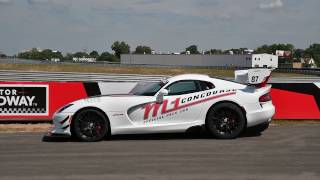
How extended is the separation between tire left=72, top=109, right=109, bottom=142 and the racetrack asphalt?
0.75 feet

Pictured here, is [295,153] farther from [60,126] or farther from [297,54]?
[297,54]

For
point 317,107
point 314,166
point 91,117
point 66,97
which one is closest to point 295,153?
point 314,166

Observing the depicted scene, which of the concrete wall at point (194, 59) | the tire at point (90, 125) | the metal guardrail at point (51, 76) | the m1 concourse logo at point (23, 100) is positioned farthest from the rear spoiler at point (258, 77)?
the concrete wall at point (194, 59)

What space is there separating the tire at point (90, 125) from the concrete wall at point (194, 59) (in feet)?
261

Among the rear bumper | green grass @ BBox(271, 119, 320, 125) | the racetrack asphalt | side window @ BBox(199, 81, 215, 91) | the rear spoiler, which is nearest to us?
the racetrack asphalt

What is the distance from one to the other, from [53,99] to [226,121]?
5.68m

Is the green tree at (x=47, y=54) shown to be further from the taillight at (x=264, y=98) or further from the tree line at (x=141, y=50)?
the taillight at (x=264, y=98)

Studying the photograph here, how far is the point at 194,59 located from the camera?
104m

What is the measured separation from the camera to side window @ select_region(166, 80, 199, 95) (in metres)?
10.5

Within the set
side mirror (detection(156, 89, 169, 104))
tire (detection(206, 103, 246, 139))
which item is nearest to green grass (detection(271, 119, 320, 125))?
tire (detection(206, 103, 246, 139))

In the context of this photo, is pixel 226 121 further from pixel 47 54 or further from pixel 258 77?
pixel 47 54

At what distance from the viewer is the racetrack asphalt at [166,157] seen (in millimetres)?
6930

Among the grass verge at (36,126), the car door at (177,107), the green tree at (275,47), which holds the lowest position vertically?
the grass verge at (36,126)

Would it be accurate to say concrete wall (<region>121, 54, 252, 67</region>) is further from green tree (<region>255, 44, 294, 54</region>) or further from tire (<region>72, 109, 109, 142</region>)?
tire (<region>72, 109, 109, 142</region>)
